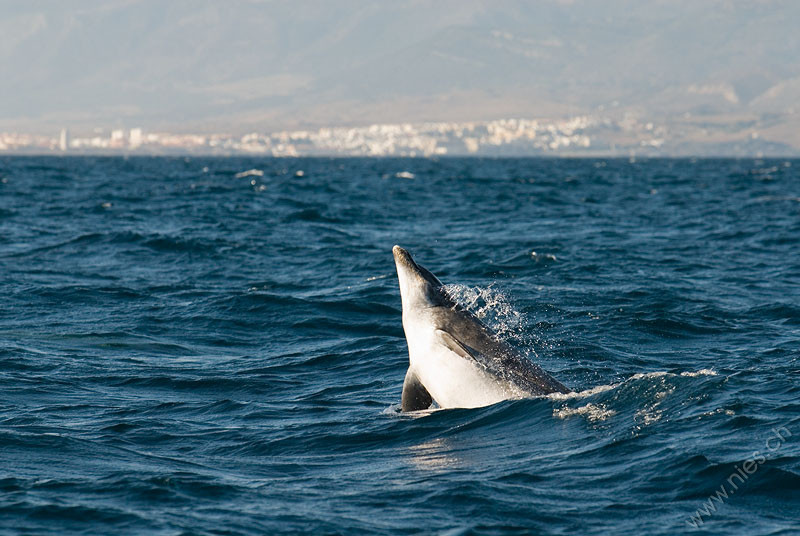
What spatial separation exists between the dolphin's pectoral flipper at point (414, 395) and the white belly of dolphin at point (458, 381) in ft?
0.50

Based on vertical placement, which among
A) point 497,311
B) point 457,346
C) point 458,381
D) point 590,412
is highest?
point 457,346

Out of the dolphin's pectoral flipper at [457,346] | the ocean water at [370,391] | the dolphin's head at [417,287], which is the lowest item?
the ocean water at [370,391]

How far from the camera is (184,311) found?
20.3 meters

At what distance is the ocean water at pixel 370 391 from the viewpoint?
9062mm

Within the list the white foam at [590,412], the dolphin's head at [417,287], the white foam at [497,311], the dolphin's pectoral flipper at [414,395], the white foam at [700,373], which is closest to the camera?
the white foam at [590,412]

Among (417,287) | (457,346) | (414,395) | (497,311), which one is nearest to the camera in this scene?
(457,346)

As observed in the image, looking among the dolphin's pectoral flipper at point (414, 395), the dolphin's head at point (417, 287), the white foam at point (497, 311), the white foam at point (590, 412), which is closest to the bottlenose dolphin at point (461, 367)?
the dolphin's pectoral flipper at point (414, 395)

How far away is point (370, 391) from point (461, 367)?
92.4 inches

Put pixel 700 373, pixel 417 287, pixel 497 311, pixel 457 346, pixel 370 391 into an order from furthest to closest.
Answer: pixel 497 311
pixel 370 391
pixel 700 373
pixel 417 287
pixel 457 346

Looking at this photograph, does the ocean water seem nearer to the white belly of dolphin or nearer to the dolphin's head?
the white belly of dolphin

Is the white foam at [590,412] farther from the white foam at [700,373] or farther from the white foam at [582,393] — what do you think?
the white foam at [700,373]

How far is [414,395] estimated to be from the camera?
12.6 meters

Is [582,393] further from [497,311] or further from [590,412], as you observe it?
[497,311]

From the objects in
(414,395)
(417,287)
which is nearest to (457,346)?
(414,395)
